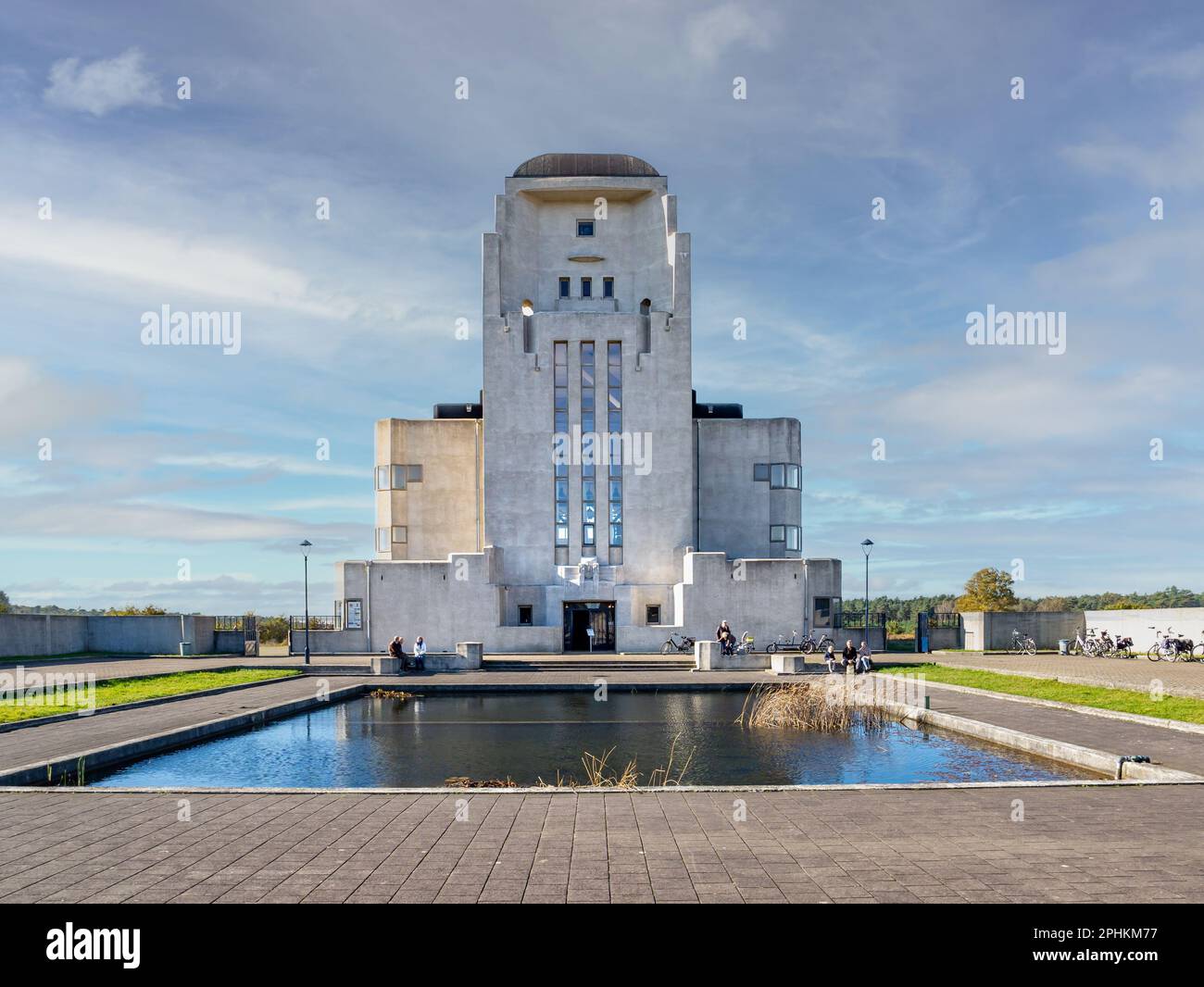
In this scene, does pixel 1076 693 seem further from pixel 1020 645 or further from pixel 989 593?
pixel 989 593

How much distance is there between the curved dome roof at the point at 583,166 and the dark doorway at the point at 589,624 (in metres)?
23.4

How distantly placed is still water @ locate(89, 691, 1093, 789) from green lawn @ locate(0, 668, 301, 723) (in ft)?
12.3

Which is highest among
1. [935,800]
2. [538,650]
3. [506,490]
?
[506,490]

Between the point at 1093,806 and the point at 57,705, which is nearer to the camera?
the point at 1093,806

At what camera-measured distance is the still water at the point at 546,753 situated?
1164 cm

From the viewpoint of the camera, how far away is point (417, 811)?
8.65 meters

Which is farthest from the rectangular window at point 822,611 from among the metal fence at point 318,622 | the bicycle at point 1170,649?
the metal fence at point 318,622

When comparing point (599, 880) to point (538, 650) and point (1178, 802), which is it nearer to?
point (1178, 802)
